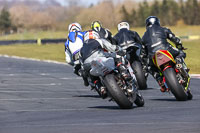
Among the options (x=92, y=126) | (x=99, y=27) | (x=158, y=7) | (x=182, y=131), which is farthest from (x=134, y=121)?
(x=158, y=7)

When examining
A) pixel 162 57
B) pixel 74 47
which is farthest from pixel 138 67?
Result: pixel 162 57

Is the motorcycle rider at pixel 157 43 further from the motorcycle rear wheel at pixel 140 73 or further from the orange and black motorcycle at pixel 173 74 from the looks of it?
the motorcycle rear wheel at pixel 140 73

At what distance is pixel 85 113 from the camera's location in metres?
10.9

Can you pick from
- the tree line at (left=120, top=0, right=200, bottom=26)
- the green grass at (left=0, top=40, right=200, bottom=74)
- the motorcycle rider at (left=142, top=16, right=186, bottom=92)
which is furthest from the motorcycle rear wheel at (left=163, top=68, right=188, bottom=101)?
the tree line at (left=120, top=0, right=200, bottom=26)

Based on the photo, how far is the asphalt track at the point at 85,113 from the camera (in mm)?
8273

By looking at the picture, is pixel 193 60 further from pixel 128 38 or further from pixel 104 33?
pixel 104 33

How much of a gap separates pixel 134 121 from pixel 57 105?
4.06 m

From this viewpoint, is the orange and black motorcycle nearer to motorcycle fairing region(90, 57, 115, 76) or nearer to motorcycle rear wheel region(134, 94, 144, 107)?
motorcycle rear wheel region(134, 94, 144, 107)

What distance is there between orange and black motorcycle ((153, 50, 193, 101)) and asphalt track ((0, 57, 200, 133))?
25 cm

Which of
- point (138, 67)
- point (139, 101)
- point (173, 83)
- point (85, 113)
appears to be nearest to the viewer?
point (85, 113)

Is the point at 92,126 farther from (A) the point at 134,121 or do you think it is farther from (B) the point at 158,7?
(B) the point at 158,7

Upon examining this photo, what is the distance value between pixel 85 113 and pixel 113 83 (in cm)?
75

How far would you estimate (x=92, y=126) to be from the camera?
8.52 metres

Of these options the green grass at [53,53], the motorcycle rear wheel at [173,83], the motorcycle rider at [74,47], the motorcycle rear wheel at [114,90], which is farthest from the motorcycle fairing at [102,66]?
the green grass at [53,53]
